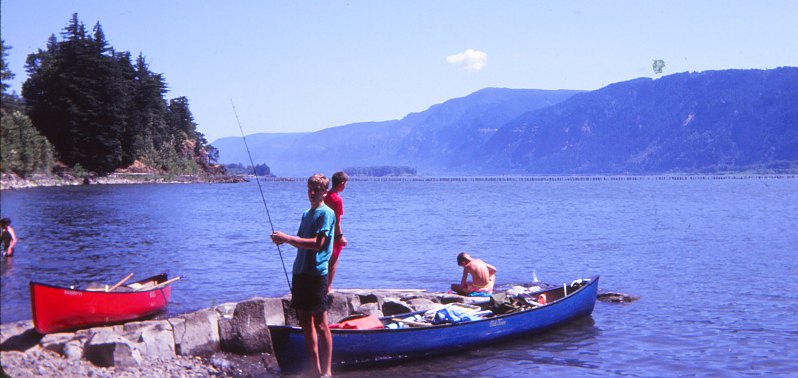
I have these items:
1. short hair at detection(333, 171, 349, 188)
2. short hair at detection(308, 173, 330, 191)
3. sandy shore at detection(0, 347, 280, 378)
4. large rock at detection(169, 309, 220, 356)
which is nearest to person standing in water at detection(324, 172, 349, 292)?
short hair at detection(333, 171, 349, 188)

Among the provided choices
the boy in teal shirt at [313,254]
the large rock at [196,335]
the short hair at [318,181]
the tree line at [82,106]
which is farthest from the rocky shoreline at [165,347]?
the tree line at [82,106]

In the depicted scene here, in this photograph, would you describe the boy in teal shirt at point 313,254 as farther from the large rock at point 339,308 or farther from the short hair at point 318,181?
the large rock at point 339,308

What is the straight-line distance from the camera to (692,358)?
42.3 feet

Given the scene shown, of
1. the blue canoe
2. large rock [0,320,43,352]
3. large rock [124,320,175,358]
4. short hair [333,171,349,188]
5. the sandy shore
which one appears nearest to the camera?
the sandy shore

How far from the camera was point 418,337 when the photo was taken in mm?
11539

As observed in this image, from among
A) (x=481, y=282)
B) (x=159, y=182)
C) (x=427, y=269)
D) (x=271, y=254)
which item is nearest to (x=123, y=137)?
(x=159, y=182)

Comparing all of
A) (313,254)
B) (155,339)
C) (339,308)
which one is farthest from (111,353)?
(339,308)

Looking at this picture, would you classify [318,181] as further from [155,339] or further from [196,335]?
[196,335]

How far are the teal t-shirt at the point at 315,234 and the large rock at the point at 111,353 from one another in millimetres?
3443

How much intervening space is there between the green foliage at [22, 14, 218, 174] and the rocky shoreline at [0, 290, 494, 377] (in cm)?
6801

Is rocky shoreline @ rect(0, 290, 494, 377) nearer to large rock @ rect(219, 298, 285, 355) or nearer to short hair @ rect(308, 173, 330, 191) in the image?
large rock @ rect(219, 298, 285, 355)

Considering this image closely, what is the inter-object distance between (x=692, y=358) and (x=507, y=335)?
338cm

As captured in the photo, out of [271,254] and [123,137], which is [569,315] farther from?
[123,137]

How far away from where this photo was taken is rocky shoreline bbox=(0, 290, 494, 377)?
985 cm
